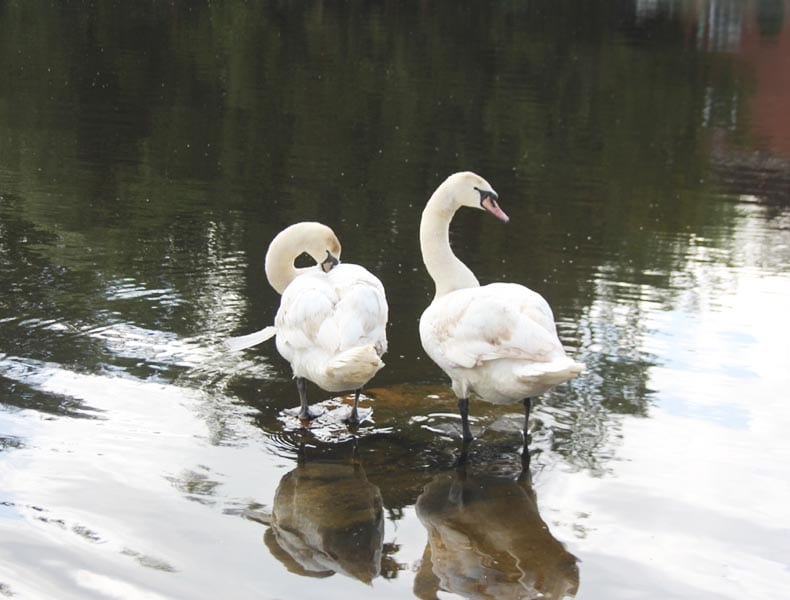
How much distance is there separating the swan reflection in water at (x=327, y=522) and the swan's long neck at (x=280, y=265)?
1.71 meters

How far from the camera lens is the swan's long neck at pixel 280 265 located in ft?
25.9

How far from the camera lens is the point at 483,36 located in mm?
43344

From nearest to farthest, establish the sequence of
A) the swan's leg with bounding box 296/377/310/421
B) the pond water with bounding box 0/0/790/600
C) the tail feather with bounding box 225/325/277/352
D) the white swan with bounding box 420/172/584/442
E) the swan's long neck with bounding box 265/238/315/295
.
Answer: the pond water with bounding box 0/0/790/600
the white swan with bounding box 420/172/584/442
the swan's leg with bounding box 296/377/310/421
the tail feather with bounding box 225/325/277/352
the swan's long neck with bounding box 265/238/315/295

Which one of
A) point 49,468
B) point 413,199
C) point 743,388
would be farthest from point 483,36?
point 49,468

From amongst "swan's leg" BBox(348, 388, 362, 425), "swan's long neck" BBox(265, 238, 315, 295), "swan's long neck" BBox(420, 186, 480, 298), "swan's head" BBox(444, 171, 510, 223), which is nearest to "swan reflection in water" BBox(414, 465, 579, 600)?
"swan's leg" BBox(348, 388, 362, 425)

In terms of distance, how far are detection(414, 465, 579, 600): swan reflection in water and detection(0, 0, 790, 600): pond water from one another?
0.02 metres

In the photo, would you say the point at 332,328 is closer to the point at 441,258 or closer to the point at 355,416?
the point at 355,416

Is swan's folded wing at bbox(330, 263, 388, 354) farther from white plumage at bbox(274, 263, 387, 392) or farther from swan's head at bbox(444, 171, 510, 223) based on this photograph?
swan's head at bbox(444, 171, 510, 223)

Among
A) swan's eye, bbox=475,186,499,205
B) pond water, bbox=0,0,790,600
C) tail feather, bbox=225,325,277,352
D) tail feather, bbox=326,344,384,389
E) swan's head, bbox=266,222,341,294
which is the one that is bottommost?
pond water, bbox=0,0,790,600

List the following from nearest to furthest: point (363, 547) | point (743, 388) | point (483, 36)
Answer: point (363, 547) < point (743, 388) < point (483, 36)

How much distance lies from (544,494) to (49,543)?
262cm

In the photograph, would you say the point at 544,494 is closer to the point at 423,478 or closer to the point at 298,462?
the point at 423,478

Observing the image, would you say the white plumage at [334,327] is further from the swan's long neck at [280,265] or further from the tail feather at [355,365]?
the swan's long neck at [280,265]

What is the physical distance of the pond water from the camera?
552cm
